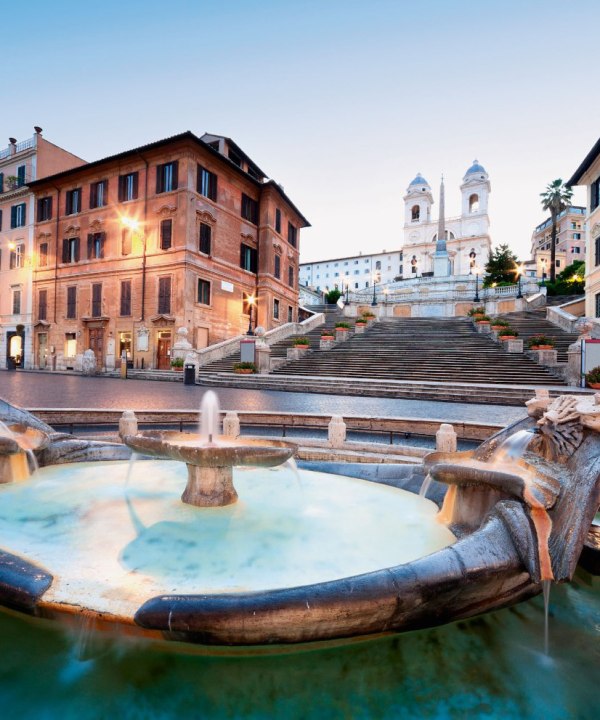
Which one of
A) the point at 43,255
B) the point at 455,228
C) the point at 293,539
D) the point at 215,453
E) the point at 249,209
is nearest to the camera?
the point at 293,539

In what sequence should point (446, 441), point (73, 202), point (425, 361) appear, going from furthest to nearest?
point (73, 202)
point (425, 361)
point (446, 441)

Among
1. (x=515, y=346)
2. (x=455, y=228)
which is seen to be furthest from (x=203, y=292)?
(x=455, y=228)

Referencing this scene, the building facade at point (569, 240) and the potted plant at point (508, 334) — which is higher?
the building facade at point (569, 240)

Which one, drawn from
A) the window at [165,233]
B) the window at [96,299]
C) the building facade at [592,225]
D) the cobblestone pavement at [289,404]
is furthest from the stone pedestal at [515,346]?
the window at [96,299]

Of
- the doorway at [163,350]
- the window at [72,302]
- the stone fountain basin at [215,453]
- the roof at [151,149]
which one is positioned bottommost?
the stone fountain basin at [215,453]

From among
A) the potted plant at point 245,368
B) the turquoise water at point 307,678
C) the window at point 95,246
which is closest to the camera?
the turquoise water at point 307,678

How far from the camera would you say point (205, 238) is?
93.6 ft

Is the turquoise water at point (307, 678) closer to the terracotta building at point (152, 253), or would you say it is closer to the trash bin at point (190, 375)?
the trash bin at point (190, 375)

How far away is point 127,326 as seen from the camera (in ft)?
94.2

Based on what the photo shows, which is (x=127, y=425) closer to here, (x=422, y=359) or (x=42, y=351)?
(x=422, y=359)

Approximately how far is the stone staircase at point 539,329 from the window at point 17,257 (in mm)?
38513

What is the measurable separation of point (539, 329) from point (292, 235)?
77.3 ft

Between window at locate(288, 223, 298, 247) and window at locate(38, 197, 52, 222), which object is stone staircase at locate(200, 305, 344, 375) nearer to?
window at locate(288, 223, 298, 247)

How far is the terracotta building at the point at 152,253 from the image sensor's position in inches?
1072
